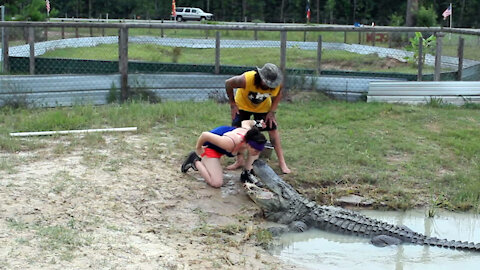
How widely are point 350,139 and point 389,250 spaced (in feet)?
9.07

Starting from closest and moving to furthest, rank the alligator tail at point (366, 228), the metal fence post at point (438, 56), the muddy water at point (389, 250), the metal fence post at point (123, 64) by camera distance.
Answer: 1. the muddy water at point (389, 250)
2. the alligator tail at point (366, 228)
3. the metal fence post at point (123, 64)
4. the metal fence post at point (438, 56)

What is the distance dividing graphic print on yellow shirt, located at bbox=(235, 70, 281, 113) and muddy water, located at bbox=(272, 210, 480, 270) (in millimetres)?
1557

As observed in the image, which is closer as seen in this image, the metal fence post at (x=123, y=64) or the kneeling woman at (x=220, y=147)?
the kneeling woman at (x=220, y=147)

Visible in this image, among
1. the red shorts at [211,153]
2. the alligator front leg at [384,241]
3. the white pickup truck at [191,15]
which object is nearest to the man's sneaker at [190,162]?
the red shorts at [211,153]

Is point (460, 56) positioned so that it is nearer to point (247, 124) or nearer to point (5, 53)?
point (247, 124)

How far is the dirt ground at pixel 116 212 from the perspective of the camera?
413 cm

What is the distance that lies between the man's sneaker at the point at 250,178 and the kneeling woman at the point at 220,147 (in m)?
0.09

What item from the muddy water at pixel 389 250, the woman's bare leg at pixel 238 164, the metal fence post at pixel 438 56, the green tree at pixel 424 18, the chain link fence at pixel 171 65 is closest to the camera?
the muddy water at pixel 389 250

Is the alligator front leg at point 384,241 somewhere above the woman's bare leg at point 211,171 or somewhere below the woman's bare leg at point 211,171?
below

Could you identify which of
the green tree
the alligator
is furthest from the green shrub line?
the green tree

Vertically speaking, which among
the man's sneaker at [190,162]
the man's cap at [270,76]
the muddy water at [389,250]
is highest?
the man's cap at [270,76]

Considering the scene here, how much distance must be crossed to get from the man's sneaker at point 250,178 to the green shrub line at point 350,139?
1.76 feet

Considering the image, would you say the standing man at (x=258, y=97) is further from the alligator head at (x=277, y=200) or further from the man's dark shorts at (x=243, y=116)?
the alligator head at (x=277, y=200)

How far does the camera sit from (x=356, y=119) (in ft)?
28.9
